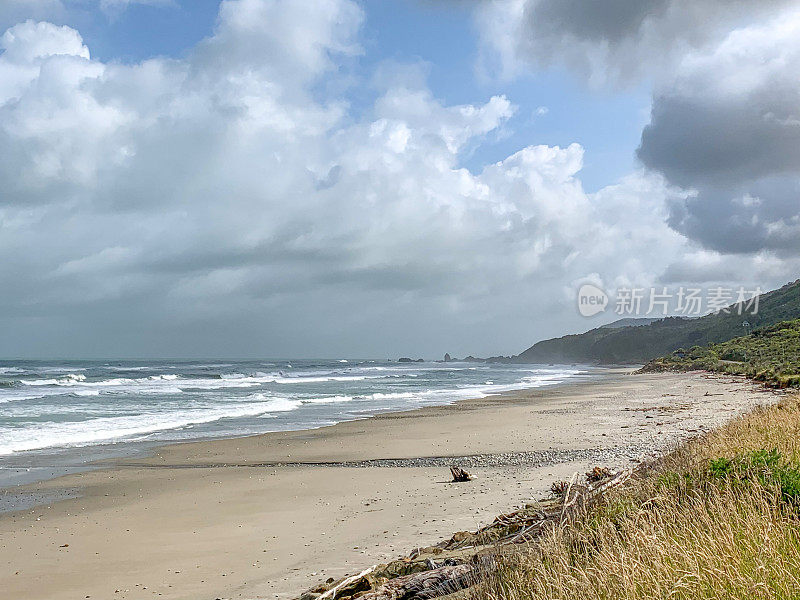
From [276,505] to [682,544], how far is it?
7490 millimetres

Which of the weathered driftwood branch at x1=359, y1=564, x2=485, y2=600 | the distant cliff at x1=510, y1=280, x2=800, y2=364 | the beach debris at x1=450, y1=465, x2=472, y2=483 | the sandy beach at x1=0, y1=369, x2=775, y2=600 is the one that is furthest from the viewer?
the distant cliff at x1=510, y1=280, x2=800, y2=364

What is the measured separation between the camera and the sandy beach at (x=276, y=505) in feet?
23.8

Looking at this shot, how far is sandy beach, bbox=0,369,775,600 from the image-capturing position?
7.27 metres

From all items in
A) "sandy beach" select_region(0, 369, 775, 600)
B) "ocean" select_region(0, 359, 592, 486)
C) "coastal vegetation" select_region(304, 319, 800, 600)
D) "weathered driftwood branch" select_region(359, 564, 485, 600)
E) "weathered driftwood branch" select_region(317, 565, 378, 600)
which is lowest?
"ocean" select_region(0, 359, 592, 486)

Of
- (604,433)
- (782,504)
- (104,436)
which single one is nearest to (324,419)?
(104,436)

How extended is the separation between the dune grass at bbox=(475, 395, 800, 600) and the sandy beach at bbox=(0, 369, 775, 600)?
2889 mm

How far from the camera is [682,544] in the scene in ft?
14.9

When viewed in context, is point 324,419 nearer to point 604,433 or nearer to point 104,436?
point 104,436

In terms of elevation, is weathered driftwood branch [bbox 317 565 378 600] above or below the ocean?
above

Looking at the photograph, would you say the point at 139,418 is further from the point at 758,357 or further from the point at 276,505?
the point at 758,357

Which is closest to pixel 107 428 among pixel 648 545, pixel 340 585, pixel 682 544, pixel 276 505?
pixel 276 505

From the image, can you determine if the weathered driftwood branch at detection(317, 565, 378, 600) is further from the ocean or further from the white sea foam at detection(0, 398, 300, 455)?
the white sea foam at detection(0, 398, 300, 455)

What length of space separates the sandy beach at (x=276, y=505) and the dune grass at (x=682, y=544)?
2.89 m

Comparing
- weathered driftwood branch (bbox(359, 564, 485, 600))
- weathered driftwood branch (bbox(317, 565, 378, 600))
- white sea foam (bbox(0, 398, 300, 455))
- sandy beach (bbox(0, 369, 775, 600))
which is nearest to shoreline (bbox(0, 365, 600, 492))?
sandy beach (bbox(0, 369, 775, 600))
